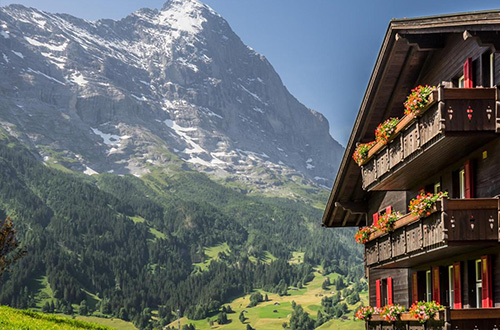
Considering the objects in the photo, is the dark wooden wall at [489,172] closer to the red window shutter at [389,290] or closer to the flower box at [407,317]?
the flower box at [407,317]

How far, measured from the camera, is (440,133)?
18.0m

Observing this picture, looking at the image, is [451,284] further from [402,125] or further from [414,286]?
[402,125]

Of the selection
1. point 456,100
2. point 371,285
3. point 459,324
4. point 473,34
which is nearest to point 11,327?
point 459,324

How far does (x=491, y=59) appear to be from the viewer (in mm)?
18969

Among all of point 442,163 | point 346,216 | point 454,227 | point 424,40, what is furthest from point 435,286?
point 346,216

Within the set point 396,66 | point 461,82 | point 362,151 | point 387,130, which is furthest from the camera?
point 362,151

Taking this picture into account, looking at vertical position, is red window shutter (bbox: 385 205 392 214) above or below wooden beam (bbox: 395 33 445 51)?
below

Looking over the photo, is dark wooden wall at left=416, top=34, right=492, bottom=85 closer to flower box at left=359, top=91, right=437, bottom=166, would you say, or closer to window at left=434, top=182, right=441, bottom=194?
flower box at left=359, top=91, right=437, bottom=166

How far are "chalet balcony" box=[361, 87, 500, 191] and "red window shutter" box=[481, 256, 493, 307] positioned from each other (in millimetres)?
3222

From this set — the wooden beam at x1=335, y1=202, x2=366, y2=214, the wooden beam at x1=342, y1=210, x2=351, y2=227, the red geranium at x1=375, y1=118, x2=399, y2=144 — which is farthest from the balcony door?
the wooden beam at x1=342, y1=210, x2=351, y2=227

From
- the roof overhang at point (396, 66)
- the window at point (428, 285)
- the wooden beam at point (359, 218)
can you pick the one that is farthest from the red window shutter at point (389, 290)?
the wooden beam at point (359, 218)

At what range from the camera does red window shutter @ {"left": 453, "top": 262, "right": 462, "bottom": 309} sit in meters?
21.2

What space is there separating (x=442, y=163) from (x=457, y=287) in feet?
12.9

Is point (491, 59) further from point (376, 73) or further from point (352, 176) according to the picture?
point (352, 176)
